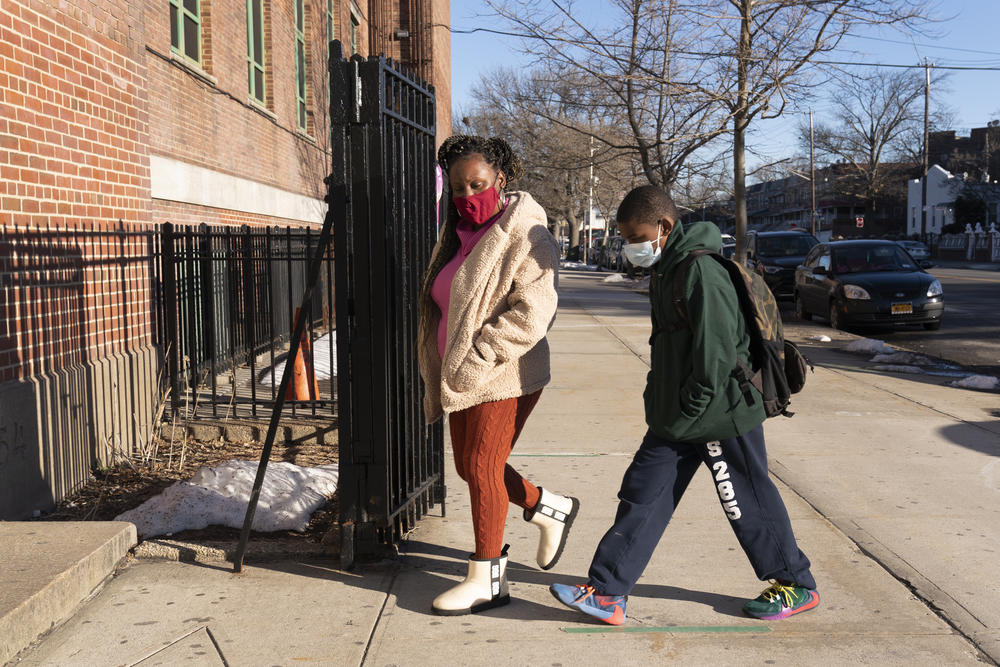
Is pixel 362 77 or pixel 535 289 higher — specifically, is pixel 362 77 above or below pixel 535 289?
above

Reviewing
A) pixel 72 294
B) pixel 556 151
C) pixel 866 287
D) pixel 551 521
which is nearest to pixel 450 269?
pixel 551 521

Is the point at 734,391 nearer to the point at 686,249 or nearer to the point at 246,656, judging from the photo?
the point at 686,249

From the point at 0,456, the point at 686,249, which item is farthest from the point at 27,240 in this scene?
the point at 686,249

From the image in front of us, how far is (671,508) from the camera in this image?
12.1ft

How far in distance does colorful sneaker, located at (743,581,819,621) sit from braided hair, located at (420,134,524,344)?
5.72 feet

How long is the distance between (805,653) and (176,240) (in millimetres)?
6195

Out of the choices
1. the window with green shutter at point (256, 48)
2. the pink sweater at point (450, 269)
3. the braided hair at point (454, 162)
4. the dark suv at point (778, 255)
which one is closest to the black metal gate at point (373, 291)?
the braided hair at point (454, 162)

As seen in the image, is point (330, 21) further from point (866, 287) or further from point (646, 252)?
point (646, 252)

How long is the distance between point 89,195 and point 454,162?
3.60m

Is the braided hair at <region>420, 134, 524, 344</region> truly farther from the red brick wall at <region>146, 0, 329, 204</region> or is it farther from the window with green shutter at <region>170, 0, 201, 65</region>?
the window with green shutter at <region>170, 0, 201, 65</region>

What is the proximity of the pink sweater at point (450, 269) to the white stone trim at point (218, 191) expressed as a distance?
4594 millimetres

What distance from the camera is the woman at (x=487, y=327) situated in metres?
3.61

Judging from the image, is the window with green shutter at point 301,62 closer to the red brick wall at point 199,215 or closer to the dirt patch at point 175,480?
the red brick wall at point 199,215

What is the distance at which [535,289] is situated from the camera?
3.61m
